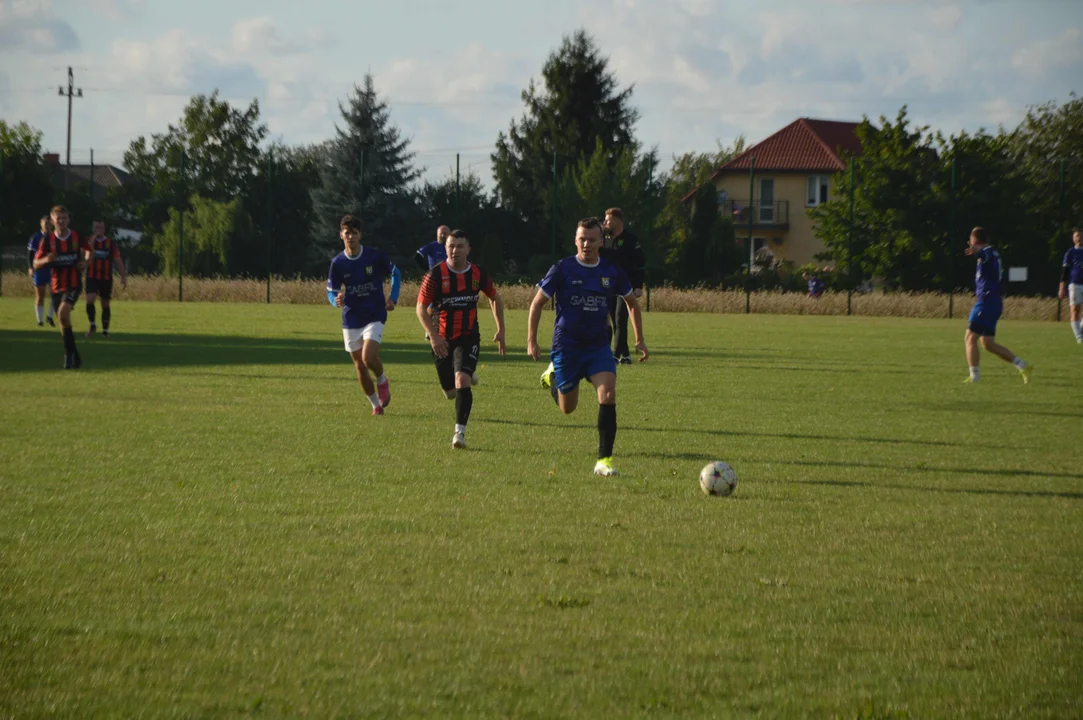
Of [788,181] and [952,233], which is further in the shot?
[788,181]

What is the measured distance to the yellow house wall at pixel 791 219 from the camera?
67.4m

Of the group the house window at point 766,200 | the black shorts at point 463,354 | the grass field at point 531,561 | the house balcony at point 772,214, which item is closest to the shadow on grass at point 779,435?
the grass field at point 531,561

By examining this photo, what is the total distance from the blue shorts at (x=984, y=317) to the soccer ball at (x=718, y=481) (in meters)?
9.28

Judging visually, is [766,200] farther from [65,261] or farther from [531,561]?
[531,561]

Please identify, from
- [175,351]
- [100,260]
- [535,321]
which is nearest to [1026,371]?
[535,321]

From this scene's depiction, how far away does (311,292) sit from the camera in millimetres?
41719

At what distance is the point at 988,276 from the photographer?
53.3 feet

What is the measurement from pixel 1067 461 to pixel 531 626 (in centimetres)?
633

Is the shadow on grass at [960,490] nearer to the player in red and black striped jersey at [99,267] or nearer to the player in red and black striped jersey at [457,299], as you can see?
the player in red and black striped jersey at [457,299]

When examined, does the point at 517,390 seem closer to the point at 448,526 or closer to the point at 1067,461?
the point at 1067,461

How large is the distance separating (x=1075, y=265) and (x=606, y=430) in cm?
1706

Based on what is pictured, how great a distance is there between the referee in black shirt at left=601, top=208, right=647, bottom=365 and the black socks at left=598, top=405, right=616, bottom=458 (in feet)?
22.3

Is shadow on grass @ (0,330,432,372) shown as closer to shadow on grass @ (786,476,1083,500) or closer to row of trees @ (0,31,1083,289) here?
shadow on grass @ (786,476,1083,500)

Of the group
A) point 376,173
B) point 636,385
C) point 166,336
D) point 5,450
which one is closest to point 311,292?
point 376,173
